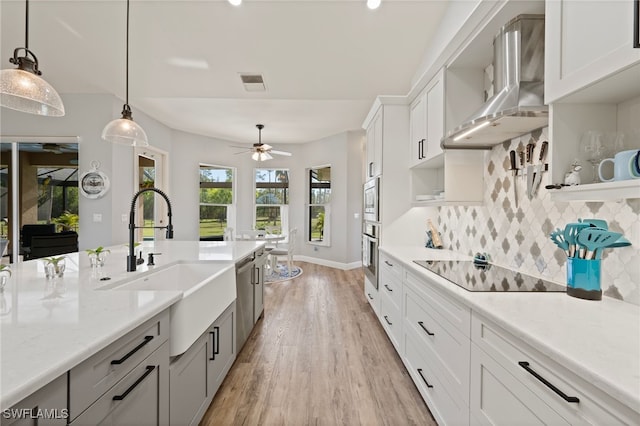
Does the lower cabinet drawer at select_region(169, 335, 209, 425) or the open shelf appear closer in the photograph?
the open shelf

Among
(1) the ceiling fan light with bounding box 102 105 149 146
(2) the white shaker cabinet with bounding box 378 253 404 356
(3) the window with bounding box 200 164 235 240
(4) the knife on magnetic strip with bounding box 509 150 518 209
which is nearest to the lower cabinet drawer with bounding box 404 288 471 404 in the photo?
(2) the white shaker cabinet with bounding box 378 253 404 356

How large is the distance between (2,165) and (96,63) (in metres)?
2.33

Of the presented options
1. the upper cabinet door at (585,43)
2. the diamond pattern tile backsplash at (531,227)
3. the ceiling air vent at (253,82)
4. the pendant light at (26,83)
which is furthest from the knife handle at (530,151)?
the ceiling air vent at (253,82)

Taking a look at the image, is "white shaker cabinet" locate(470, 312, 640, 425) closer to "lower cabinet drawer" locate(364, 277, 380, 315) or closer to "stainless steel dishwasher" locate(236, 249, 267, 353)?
"stainless steel dishwasher" locate(236, 249, 267, 353)

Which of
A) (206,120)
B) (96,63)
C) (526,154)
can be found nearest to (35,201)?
(96,63)

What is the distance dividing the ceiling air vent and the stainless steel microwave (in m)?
1.83

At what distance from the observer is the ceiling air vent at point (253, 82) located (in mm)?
3465

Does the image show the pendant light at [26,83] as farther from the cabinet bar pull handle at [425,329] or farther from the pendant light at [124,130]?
the cabinet bar pull handle at [425,329]

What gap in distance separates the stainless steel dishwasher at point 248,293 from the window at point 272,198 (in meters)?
4.29

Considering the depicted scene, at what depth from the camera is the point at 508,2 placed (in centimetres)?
159

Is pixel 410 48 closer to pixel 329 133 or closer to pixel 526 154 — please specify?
pixel 526 154

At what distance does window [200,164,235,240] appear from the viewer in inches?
278

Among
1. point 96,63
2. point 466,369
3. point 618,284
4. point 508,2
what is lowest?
point 466,369

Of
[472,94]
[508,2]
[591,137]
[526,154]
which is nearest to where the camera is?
[591,137]
